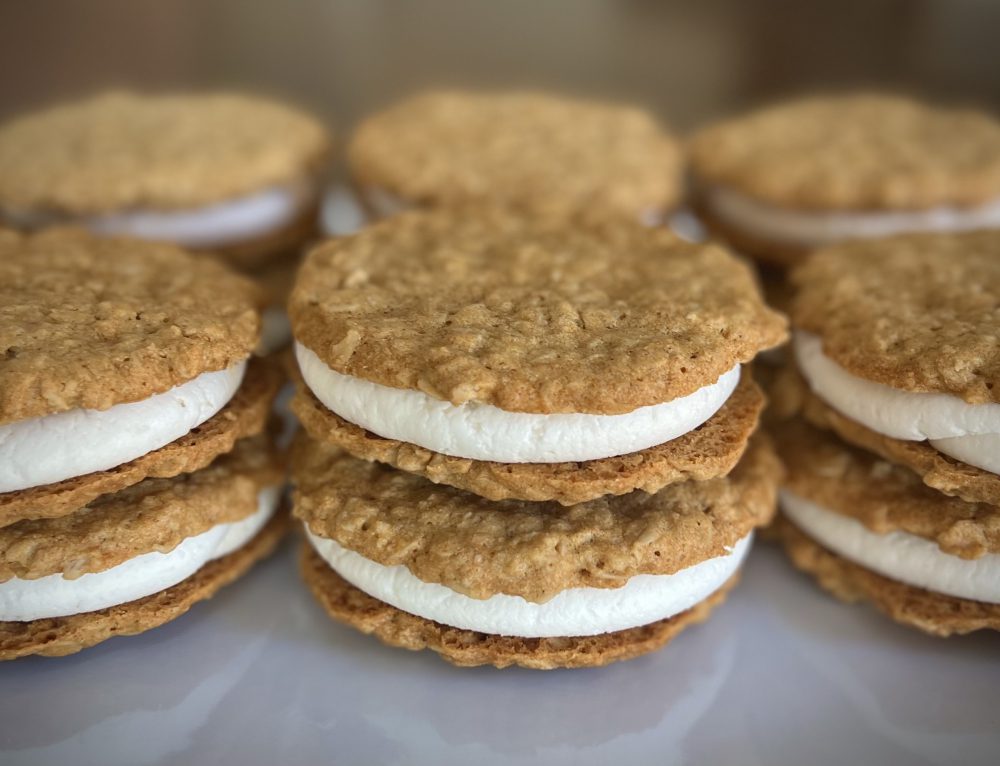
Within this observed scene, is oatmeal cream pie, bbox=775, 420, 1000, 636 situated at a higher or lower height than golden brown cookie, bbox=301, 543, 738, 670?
higher

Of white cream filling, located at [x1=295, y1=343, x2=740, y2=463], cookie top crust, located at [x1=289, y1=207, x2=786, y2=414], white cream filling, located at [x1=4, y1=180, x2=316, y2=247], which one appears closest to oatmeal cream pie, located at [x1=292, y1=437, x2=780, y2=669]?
white cream filling, located at [x1=295, y1=343, x2=740, y2=463]

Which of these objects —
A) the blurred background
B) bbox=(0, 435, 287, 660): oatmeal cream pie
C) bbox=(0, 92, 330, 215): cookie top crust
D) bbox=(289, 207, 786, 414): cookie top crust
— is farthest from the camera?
the blurred background

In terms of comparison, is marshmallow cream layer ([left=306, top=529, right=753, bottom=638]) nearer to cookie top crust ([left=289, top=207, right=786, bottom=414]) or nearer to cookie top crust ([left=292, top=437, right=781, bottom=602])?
cookie top crust ([left=292, top=437, right=781, bottom=602])

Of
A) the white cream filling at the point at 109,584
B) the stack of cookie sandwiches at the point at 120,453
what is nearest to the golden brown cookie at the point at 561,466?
the stack of cookie sandwiches at the point at 120,453

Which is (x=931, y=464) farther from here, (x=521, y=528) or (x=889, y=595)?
(x=521, y=528)

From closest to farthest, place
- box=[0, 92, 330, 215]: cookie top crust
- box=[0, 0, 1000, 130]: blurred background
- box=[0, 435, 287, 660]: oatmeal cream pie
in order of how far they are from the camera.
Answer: box=[0, 435, 287, 660]: oatmeal cream pie, box=[0, 92, 330, 215]: cookie top crust, box=[0, 0, 1000, 130]: blurred background

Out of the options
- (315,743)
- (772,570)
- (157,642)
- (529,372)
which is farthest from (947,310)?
(157,642)

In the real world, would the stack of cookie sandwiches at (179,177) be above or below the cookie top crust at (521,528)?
above

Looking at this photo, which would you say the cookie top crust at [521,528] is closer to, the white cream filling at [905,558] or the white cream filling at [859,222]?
the white cream filling at [905,558]
